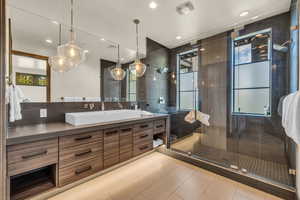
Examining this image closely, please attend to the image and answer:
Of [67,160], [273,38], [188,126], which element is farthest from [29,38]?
[273,38]

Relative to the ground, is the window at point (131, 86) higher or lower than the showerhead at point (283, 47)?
lower

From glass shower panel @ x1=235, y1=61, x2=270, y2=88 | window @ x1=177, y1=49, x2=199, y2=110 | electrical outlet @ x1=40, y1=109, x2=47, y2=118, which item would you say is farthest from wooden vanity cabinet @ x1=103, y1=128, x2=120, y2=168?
glass shower panel @ x1=235, y1=61, x2=270, y2=88

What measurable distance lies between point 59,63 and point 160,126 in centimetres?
221

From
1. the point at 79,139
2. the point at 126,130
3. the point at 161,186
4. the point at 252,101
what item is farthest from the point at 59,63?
the point at 252,101

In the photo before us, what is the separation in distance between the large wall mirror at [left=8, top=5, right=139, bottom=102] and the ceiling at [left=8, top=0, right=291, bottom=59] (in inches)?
2.7

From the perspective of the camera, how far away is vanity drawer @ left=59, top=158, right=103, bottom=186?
1489 mm

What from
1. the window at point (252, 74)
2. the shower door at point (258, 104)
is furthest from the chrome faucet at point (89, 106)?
the window at point (252, 74)

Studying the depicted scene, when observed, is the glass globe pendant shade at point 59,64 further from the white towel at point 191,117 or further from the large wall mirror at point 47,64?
the white towel at point 191,117

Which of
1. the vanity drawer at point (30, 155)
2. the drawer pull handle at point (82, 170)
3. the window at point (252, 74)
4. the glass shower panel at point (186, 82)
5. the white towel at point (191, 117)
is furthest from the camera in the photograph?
the glass shower panel at point (186, 82)

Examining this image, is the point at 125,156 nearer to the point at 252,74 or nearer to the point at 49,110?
the point at 49,110

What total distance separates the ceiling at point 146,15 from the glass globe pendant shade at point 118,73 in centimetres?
35

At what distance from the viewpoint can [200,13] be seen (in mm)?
2232

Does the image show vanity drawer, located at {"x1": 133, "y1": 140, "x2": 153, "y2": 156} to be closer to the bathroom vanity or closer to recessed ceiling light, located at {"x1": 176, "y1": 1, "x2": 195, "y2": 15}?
the bathroom vanity

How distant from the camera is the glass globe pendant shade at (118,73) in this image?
2.61 m
